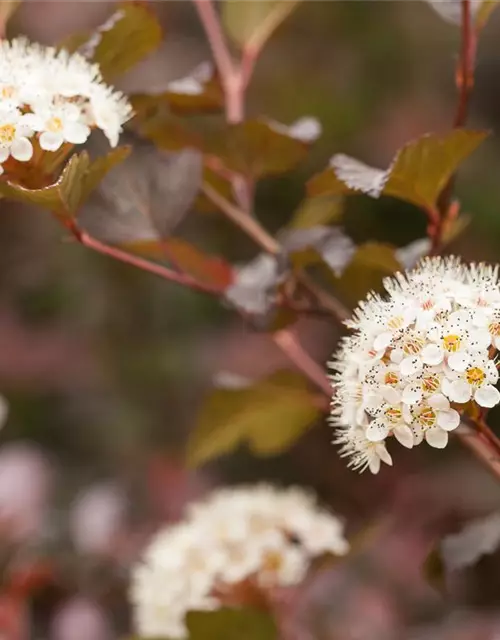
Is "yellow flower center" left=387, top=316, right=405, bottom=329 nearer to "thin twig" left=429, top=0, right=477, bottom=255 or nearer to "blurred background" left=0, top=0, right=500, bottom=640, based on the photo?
"thin twig" left=429, top=0, right=477, bottom=255

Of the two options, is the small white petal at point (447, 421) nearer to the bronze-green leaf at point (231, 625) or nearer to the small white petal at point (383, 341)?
the small white petal at point (383, 341)

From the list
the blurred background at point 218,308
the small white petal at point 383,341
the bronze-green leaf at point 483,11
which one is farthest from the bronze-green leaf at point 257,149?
the blurred background at point 218,308

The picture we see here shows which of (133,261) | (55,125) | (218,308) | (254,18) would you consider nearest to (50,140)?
(55,125)

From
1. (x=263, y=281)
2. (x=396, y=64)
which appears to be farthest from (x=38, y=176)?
(x=396, y=64)

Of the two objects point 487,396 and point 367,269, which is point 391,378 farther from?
point 367,269

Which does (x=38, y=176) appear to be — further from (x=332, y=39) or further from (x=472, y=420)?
(x=332, y=39)
